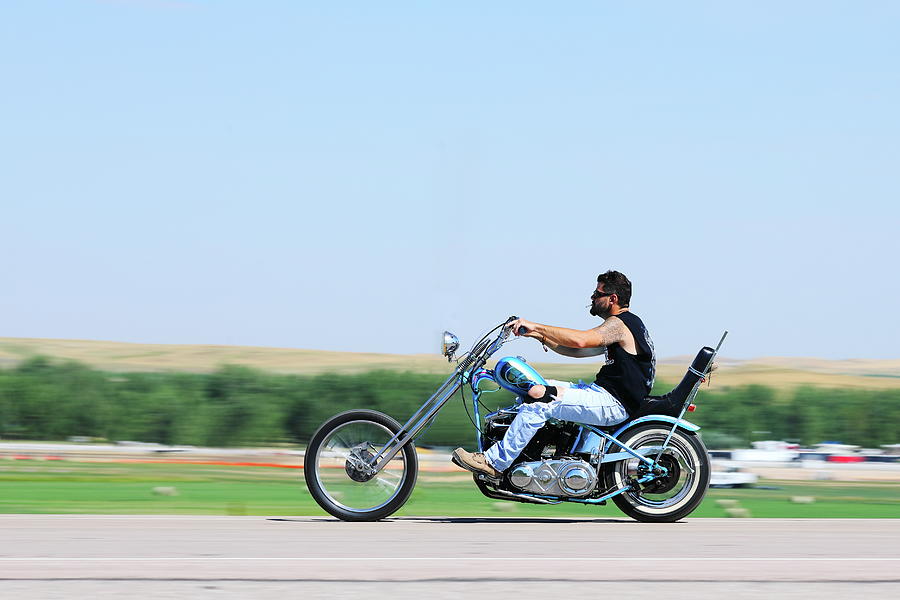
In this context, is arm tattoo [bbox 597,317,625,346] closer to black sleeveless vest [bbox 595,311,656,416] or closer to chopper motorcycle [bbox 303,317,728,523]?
black sleeveless vest [bbox 595,311,656,416]

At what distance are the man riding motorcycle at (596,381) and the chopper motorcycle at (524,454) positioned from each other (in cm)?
11

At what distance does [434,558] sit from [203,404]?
20704 mm

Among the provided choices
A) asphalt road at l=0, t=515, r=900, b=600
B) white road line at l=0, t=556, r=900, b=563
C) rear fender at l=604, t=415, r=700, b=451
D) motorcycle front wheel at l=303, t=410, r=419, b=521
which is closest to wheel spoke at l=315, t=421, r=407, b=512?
motorcycle front wheel at l=303, t=410, r=419, b=521

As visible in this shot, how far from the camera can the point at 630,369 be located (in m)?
8.50

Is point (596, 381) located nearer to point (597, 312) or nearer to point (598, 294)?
point (597, 312)

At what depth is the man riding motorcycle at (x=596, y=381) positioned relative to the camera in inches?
328

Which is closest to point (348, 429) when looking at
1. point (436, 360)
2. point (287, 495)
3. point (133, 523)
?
point (133, 523)

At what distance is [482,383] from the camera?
855 centimetres

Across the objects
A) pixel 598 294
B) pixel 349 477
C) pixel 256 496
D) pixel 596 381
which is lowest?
pixel 256 496

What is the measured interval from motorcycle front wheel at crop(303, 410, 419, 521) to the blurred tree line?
49.3 feet

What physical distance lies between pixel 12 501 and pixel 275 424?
611 inches

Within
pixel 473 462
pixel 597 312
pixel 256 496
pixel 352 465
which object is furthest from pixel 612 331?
pixel 256 496

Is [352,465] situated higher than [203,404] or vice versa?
[352,465]

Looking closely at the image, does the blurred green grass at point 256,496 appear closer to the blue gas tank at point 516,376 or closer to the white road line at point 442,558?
the blue gas tank at point 516,376
